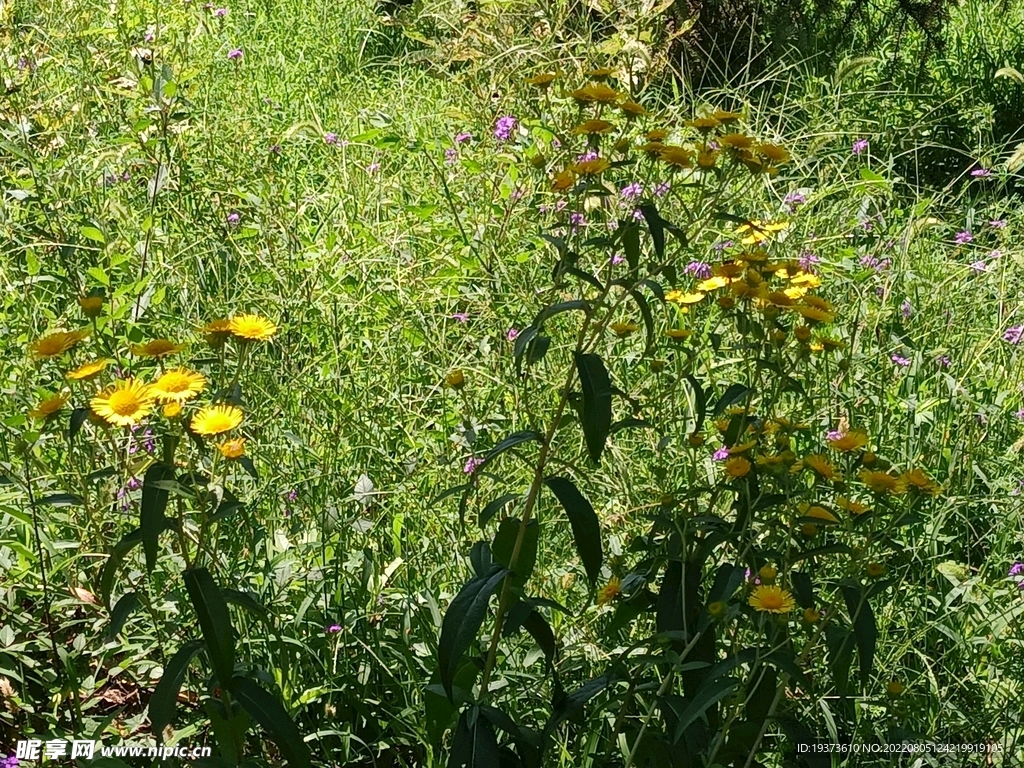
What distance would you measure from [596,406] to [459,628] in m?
0.28

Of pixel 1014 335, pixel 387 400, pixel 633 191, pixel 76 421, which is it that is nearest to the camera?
pixel 76 421

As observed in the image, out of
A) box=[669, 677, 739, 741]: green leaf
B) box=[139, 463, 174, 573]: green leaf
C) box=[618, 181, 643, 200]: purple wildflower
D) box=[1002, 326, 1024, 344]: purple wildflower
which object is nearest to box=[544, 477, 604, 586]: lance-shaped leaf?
box=[669, 677, 739, 741]: green leaf

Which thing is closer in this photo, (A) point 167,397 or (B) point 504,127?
(A) point 167,397

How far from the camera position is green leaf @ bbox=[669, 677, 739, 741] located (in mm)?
1206

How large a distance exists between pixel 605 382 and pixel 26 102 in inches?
80.0

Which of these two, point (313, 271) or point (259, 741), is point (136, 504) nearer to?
point (259, 741)

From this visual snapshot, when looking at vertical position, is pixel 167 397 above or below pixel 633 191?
above

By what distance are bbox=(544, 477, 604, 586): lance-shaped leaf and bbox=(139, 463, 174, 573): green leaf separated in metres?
0.42

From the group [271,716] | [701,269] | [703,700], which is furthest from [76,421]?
[701,269]

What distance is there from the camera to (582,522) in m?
1.30

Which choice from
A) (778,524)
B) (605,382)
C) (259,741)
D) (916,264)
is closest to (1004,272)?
(916,264)

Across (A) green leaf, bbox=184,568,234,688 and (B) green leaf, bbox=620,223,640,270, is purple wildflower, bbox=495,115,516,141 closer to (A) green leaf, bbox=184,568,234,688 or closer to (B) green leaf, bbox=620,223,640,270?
(B) green leaf, bbox=620,223,640,270

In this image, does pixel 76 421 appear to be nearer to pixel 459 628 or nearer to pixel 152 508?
pixel 152 508

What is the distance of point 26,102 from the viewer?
108 inches
